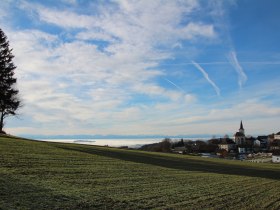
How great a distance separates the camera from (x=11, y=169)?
18547 millimetres

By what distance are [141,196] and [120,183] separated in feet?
11.7

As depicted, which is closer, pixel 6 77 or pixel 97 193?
pixel 97 193

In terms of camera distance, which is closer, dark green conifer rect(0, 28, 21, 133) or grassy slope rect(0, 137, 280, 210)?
grassy slope rect(0, 137, 280, 210)

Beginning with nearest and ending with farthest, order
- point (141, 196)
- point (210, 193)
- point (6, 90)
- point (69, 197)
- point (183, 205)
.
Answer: point (69, 197), point (183, 205), point (141, 196), point (210, 193), point (6, 90)

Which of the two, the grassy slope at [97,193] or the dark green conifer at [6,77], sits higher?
the dark green conifer at [6,77]

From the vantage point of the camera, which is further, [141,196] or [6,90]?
[6,90]

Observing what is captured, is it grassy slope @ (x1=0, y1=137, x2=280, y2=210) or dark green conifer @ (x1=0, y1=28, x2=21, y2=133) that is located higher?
dark green conifer @ (x1=0, y1=28, x2=21, y2=133)

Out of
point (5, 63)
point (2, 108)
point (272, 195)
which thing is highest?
point (5, 63)

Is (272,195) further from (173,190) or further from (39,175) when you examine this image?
(39,175)

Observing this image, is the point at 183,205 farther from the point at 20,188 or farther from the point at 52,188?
the point at 20,188

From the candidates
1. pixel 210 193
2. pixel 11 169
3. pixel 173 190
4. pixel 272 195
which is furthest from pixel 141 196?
pixel 272 195

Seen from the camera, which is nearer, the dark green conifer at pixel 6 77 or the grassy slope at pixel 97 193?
the grassy slope at pixel 97 193

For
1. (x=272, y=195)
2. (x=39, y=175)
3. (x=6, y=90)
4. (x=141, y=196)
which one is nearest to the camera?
(x=141, y=196)

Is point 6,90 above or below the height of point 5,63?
below
